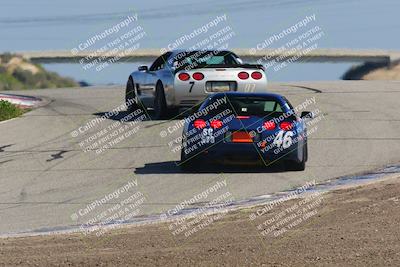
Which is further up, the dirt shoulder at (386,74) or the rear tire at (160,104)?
the rear tire at (160,104)

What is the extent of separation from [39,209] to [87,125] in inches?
364

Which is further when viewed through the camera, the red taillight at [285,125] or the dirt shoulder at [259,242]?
the red taillight at [285,125]

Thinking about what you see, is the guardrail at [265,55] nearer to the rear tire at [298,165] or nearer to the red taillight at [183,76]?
the red taillight at [183,76]

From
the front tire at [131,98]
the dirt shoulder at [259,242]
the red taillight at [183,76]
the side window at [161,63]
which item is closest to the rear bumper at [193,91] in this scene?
the red taillight at [183,76]

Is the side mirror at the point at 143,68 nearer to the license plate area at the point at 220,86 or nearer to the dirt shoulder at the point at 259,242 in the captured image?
the license plate area at the point at 220,86

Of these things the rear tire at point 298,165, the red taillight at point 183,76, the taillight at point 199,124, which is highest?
the taillight at point 199,124

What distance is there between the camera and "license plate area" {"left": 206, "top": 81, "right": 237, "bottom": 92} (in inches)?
804

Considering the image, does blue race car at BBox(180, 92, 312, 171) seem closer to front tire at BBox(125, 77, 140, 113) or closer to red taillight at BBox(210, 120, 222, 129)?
red taillight at BBox(210, 120, 222, 129)

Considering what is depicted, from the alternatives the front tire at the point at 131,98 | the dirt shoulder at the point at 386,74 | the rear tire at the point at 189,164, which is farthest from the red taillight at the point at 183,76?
the dirt shoulder at the point at 386,74

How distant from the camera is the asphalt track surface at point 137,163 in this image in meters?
13.1

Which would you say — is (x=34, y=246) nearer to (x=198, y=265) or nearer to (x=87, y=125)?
(x=198, y=265)

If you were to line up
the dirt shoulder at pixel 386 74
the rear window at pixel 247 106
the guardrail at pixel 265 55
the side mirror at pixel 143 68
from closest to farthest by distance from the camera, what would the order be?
the rear window at pixel 247 106
the side mirror at pixel 143 68
the dirt shoulder at pixel 386 74
the guardrail at pixel 265 55

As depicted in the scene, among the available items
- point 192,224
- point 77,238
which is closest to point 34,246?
point 77,238

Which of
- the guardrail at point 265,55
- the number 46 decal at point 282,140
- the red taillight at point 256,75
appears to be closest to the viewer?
the number 46 decal at point 282,140
